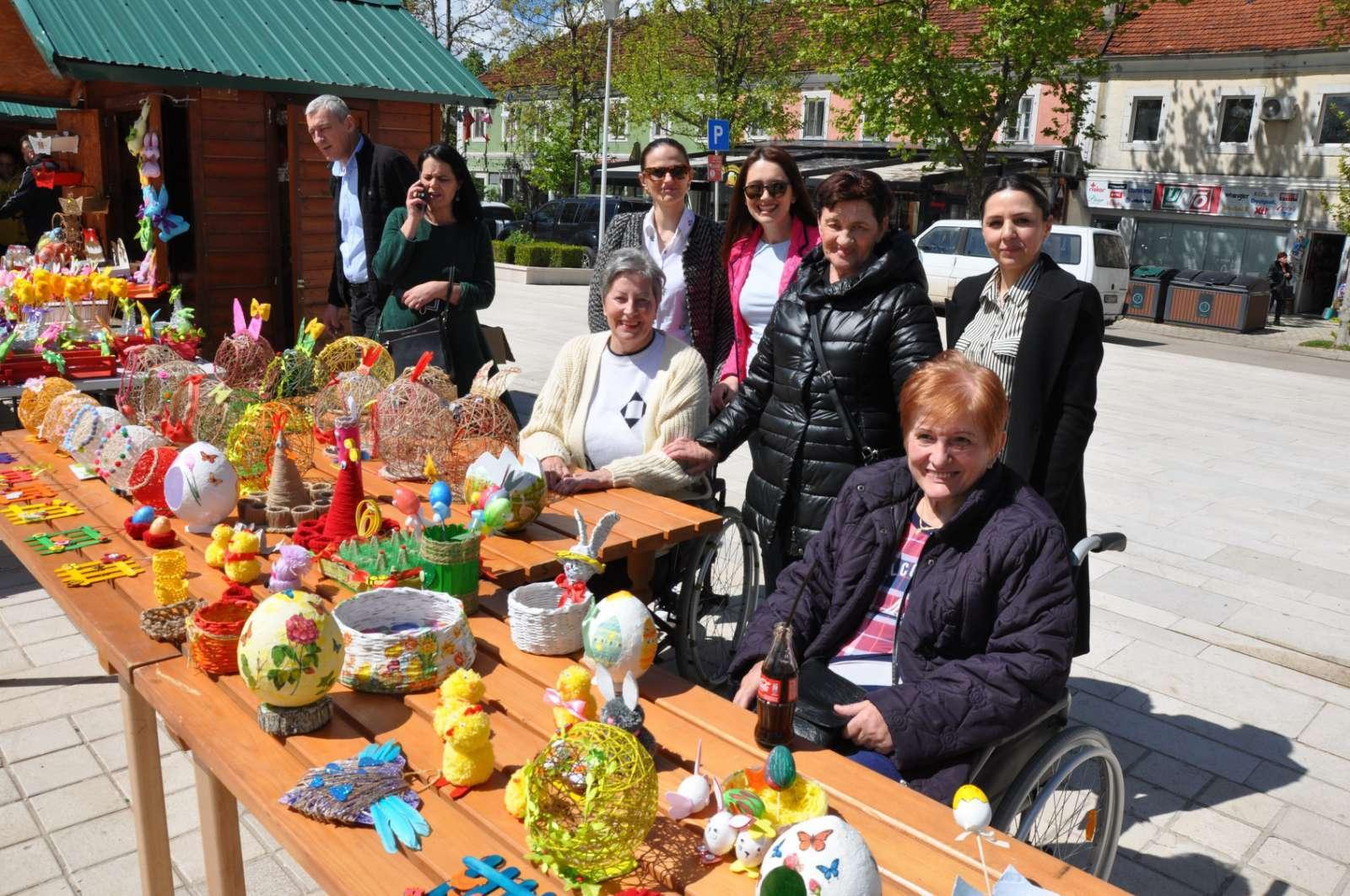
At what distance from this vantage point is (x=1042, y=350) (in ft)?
9.57

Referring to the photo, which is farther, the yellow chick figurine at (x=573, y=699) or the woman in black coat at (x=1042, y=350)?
the woman in black coat at (x=1042, y=350)

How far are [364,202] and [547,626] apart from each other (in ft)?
11.4

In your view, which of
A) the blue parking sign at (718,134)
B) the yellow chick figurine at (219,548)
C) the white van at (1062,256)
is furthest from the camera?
the white van at (1062,256)

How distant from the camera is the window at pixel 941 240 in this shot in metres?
17.8

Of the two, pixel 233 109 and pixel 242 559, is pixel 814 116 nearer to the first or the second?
pixel 233 109

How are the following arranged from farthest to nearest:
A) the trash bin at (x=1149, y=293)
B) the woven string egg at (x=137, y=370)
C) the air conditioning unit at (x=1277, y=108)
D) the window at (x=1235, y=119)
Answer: the window at (x=1235, y=119)
the air conditioning unit at (x=1277, y=108)
the trash bin at (x=1149, y=293)
the woven string egg at (x=137, y=370)

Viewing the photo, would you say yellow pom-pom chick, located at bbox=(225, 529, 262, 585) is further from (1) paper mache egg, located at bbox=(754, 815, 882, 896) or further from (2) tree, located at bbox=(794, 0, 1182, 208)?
(2) tree, located at bbox=(794, 0, 1182, 208)

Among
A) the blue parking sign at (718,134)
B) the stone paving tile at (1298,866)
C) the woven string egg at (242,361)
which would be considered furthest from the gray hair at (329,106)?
the blue parking sign at (718,134)

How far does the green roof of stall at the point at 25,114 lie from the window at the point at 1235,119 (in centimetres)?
2443

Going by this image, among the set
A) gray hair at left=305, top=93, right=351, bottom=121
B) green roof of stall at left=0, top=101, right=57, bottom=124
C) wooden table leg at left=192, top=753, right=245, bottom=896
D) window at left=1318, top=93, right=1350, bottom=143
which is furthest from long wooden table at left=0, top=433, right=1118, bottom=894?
window at left=1318, top=93, right=1350, bottom=143

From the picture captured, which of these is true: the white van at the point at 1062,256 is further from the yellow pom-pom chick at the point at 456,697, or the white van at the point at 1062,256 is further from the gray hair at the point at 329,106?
the yellow pom-pom chick at the point at 456,697

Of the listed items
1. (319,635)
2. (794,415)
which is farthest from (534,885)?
(794,415)

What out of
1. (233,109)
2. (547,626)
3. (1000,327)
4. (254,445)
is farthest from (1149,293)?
(547,626)

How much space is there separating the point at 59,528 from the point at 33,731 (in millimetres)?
943
